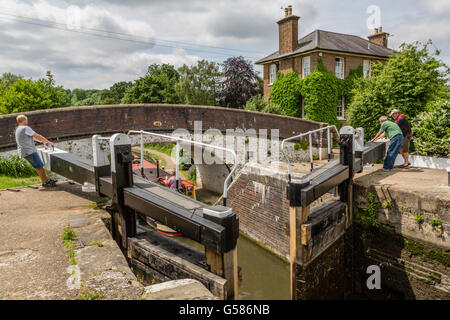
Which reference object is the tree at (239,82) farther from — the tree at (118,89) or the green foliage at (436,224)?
the tree at (118,89)

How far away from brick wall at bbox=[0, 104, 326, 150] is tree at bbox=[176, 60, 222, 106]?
19.4 m

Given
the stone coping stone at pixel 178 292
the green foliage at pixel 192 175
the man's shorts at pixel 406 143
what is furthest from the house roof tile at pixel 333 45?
the stone coping stone at pixel 178 292

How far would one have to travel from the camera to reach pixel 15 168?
766cm

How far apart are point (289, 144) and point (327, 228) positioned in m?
7.44

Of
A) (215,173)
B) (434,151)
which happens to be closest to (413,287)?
(434,151)

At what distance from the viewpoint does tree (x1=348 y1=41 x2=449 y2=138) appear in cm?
1095

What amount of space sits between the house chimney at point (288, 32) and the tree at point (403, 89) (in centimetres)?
805

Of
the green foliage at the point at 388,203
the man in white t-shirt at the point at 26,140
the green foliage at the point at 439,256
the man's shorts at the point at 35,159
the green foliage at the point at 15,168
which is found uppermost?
the man in white t-shirt at the point at 26,140

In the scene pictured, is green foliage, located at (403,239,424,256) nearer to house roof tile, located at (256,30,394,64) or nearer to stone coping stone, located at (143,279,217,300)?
stone coping stone, located at (143,279,217,300)

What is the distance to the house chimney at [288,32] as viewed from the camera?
60.9 feet

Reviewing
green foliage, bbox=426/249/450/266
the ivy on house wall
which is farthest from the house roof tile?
green foliage, bbox=426/249/450/266
